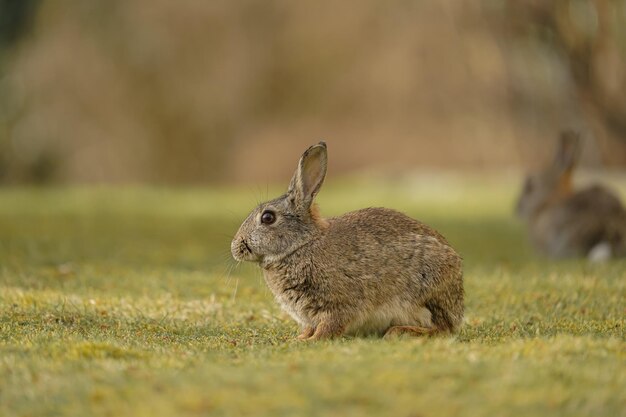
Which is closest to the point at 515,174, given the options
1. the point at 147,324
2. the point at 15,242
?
the point at 15,242

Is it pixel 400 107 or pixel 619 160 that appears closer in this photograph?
pixel 619 160

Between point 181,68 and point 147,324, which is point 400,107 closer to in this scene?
point 181,68

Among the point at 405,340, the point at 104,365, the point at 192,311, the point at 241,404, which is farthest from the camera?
the point at 192,311

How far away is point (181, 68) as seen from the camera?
76.6 feet

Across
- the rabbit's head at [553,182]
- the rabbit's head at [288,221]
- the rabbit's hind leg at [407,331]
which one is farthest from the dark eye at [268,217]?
the rabbit's head at [553,182]

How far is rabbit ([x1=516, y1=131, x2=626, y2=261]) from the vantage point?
9.41m

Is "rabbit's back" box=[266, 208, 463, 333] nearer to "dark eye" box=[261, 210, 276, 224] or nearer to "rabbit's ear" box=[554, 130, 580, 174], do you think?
"dark eye" box=[261, 210, 276, 224]

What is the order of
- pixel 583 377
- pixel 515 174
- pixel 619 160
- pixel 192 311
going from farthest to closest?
1. pixel 515 174
2. pixel 619 160
3. pixel 192 311
4. pixel 583 377

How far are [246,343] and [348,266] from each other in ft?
2.13

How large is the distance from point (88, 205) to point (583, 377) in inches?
458

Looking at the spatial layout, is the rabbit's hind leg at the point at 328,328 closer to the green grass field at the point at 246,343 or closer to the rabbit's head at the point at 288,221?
the green grass field at the point at 246,343

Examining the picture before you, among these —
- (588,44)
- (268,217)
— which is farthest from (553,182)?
(268,217)

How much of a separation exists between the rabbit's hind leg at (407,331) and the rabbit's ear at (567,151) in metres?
5.52

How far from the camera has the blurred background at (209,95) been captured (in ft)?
72.1
